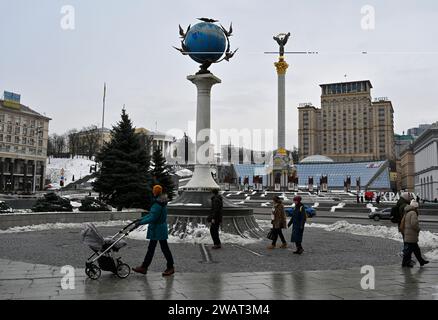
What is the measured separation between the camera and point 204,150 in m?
15.2

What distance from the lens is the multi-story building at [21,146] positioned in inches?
3501

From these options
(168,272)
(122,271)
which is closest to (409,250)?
(168,272)

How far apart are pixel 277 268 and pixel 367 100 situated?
157502mm

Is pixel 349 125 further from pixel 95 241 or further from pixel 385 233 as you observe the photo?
pixel 95 241

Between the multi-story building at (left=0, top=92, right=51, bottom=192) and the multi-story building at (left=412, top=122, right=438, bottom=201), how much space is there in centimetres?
8040

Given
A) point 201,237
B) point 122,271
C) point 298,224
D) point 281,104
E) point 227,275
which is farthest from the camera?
point 281,104

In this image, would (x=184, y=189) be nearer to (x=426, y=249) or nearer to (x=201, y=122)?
(x=201, y=122)

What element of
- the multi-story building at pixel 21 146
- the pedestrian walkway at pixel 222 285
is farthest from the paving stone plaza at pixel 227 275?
the multi-story building at pixel 21 146

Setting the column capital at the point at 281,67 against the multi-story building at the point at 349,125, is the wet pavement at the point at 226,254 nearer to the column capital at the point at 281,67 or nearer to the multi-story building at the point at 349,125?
the column capital at the point at 281,67

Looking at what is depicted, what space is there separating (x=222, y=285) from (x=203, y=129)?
909 centimetres

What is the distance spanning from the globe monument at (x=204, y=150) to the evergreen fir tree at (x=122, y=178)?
35.1 ft

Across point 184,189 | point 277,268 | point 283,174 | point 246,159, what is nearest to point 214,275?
point 277,268

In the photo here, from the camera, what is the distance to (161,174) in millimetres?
31234

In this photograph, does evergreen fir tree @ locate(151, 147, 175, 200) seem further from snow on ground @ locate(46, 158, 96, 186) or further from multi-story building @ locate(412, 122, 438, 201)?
snow on ground @ locate(46, 158, 96, 186)
